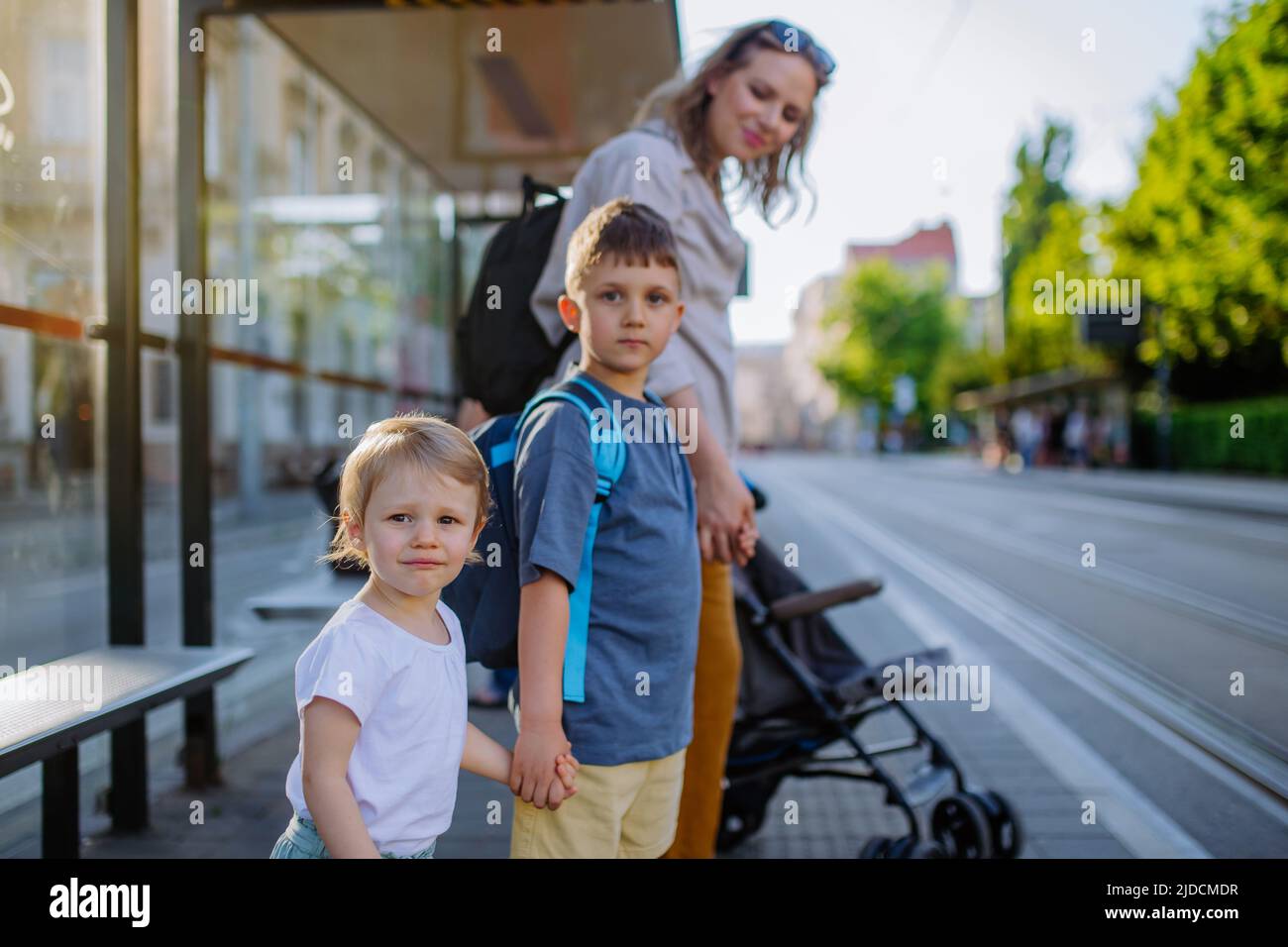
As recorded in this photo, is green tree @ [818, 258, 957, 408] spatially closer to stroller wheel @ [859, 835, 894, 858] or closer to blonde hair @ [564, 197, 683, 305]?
stroller wheel @ [859, 835, 894, 858]

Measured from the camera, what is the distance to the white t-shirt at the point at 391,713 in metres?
1.37

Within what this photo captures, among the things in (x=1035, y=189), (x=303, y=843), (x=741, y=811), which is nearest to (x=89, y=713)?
(x=303, y=843)

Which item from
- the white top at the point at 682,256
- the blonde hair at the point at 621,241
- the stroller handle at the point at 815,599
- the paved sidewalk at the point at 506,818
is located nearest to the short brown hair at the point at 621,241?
the blonde hair at the point at 621,241

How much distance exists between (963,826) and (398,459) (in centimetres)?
199

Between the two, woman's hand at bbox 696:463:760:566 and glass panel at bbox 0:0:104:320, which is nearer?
woman's hand at bbox 696:463:760:566

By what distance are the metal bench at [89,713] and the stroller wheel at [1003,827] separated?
6.61 ft

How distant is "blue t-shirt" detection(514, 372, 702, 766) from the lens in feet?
5.11

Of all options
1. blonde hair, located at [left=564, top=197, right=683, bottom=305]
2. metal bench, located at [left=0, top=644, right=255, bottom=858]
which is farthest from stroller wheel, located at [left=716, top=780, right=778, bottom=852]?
blonde hair, located at [left=564, top=197, right=683, bottom=305]

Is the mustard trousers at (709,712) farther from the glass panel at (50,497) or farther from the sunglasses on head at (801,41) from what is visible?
the glass panel at (50,497)

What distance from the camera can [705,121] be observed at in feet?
6.92

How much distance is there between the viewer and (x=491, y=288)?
2.01 m

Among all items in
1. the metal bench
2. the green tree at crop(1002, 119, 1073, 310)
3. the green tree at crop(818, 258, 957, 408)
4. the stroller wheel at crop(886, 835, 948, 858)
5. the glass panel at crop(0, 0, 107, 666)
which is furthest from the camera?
the green tree at crop(818, 258, 957, 408)

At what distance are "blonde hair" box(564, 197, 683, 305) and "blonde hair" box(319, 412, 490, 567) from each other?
14.6 inches
